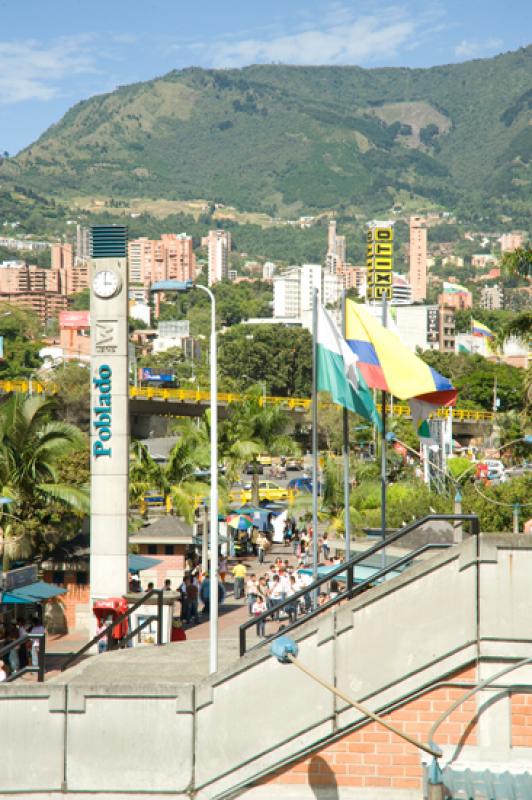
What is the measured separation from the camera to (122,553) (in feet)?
88.5

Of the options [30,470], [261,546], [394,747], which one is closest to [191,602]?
[30,470]

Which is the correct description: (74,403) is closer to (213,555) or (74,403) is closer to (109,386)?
(109,386)

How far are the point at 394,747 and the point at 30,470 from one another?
1884cm

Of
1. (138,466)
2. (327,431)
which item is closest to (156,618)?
(138,466)

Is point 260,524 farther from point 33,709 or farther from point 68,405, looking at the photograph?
point 68,405

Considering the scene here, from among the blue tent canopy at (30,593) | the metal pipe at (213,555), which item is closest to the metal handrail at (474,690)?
the metal pipe at (213,555)

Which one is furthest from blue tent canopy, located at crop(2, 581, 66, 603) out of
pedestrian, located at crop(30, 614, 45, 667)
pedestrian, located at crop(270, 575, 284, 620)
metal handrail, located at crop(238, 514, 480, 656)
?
metal handrail, located at crop(238, 514, 480, 656)

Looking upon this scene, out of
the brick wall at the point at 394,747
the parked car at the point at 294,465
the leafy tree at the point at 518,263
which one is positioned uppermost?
the leafy tree at the point at 518,263

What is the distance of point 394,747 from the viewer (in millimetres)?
12555

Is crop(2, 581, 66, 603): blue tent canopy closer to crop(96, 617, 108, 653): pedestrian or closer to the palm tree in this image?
crop(96, 617, 108, 653): pedestrian

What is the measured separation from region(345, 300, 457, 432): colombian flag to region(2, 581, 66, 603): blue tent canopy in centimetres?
863

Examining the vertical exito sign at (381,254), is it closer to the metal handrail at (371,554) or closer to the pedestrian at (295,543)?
the pedestrian at (295,543)

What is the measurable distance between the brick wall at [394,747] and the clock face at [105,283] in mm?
16654

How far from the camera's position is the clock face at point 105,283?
2762 centimetres
